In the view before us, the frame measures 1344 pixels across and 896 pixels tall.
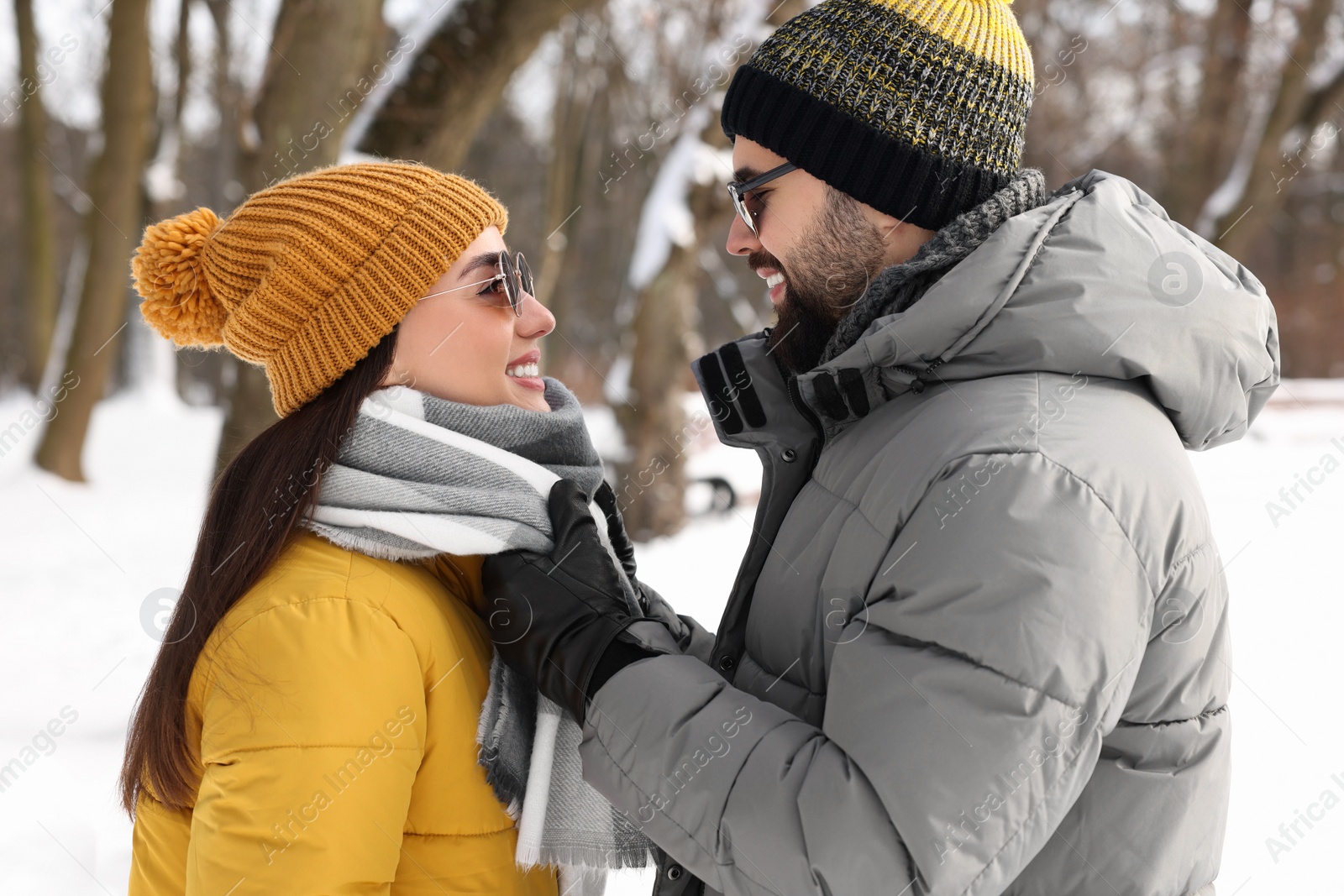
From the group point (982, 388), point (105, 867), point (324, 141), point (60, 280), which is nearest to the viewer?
point (982, 388)

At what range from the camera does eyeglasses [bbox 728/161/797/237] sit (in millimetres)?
2041

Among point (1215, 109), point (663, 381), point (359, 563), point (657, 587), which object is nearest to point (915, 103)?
point (359, 563)

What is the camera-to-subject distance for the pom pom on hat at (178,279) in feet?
6.35

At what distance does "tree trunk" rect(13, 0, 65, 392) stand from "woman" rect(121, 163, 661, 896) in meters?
11.8

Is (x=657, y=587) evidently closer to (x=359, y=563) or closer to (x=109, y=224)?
(x=359, y=563)

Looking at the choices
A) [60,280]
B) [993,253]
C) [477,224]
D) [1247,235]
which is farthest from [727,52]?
[60,280]

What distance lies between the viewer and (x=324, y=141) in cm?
457

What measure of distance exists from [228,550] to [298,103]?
3.49 meters

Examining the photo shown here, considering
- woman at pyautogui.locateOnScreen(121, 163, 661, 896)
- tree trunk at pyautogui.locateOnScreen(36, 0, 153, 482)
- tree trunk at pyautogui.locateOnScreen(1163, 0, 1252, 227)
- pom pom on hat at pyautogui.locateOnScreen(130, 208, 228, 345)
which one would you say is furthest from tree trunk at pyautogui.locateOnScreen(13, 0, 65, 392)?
tree trunk at pyautogui.locateOnScreen(1163, 0, 1252, 227)

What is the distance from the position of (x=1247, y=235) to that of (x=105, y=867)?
1281cm

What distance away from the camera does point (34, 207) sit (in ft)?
43.7

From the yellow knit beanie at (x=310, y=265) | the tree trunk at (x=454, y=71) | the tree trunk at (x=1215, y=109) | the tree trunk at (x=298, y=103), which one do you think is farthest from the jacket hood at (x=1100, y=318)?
the tree trunk at (x=1215, y=109)

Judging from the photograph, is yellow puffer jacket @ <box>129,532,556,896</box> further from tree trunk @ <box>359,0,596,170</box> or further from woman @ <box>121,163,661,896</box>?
tree trunk @ <box>359,0,596,170</box>

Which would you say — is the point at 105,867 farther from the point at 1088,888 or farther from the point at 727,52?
the point at 727,52
